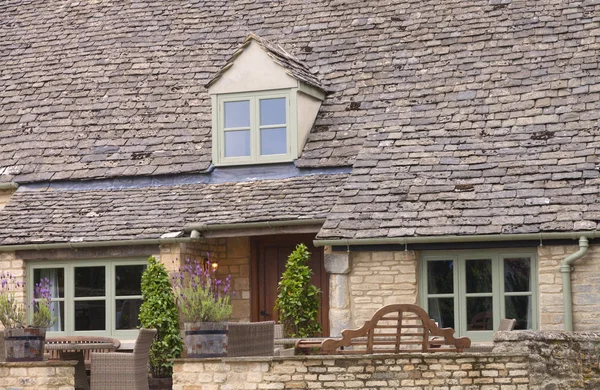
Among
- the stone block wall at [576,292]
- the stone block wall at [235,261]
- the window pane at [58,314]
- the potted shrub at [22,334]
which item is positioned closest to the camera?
the potted shrub at [22,334]

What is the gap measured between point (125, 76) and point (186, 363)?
25.8 feet

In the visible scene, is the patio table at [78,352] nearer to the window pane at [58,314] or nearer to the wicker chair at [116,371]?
the wicker chair at [116,371]

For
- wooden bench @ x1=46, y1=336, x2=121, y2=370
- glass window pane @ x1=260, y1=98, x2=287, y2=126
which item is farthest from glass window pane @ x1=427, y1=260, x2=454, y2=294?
wooden bench @ x1=46, y1=336, x2=121, y2=370

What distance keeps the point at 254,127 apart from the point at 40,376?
5.63m

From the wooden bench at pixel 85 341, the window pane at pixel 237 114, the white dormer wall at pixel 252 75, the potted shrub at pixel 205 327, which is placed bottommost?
the wooden bench at pixel 85 341

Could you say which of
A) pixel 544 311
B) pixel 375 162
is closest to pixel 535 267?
pixel 544 311

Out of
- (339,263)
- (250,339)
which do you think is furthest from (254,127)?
(250,339)

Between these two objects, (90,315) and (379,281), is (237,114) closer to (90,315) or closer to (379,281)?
(90,315)

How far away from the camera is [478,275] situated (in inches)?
650

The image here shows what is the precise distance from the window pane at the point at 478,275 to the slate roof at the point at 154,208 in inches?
79.9

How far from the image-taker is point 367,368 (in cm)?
1296

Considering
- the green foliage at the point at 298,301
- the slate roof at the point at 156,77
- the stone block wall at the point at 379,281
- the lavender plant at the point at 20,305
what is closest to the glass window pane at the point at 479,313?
the stone block wall at the point at 379,281

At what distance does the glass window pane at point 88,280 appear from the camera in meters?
18.0

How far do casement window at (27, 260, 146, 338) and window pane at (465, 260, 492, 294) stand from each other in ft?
15.1
